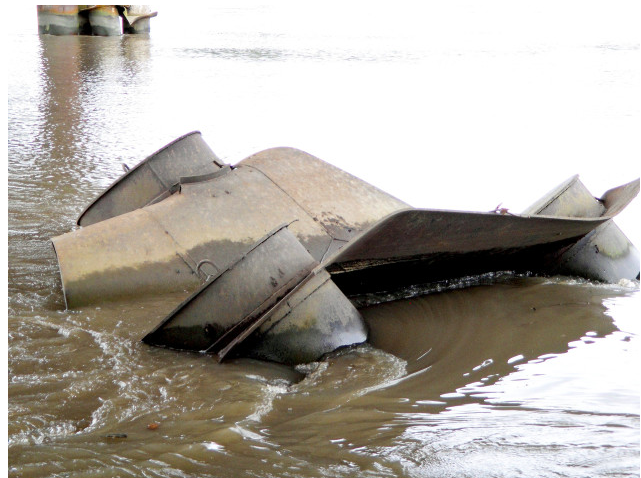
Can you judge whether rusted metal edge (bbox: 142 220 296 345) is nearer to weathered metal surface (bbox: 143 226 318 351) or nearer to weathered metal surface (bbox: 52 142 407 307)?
weathered metal surface (bbox: 143 226 318 351)

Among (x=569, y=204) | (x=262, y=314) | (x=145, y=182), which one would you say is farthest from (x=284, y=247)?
(x=569, y=204)

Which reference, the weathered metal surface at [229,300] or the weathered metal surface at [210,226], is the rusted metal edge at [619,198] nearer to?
the weathered metal surface at [210,226]

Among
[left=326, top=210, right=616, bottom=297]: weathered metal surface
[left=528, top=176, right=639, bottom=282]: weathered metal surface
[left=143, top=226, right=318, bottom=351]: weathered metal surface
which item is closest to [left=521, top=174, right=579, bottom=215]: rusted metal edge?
[left=528, top=176, right=639, bottom=282]: weathered metal surface

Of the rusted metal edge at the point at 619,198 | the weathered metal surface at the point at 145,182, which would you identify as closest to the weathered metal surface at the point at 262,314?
the weathered metal surface at the point at 145,182

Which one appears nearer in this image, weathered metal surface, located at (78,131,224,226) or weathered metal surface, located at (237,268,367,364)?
weathered metal surface, located at (237,268,367,364)

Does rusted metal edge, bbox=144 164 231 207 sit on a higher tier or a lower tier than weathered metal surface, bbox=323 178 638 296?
higher

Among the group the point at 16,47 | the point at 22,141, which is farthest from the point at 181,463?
the point at 16,47

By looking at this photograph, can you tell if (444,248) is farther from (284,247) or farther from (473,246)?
(284,247)

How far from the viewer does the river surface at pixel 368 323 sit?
8.76 ft

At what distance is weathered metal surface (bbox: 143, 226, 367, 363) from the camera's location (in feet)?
11.9

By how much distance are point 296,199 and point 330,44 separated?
17347mm

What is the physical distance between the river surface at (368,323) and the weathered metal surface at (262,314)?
95 millimetres

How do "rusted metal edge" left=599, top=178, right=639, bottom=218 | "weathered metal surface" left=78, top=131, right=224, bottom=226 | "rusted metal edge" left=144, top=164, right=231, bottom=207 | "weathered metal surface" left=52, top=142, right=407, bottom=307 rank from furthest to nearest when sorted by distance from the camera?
"weathered metal surface" left=78, top=131, right=224, bottom=226 → "rusted metal edge" left=599, top=178, right=639, bottom=218 → "rusted metal edge" left=144, top=164, right=231, bottom=207 → "weathered metal surface" left=52, top=142, right=407, bottom=307

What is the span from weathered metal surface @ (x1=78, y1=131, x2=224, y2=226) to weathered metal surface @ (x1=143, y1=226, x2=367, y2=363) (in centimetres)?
158
